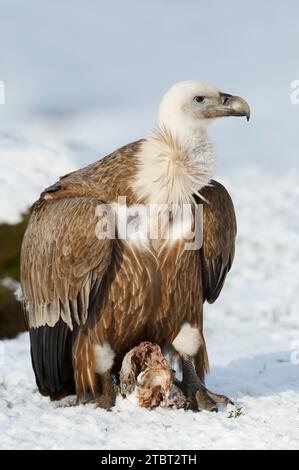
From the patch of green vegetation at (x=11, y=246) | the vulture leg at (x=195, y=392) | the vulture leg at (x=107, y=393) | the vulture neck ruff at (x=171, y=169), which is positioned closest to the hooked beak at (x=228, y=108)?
the vulture neck ruff at (x=171, y=169)

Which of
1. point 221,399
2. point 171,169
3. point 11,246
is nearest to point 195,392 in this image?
point 221,399

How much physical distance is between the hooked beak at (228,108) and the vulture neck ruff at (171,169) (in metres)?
0.21

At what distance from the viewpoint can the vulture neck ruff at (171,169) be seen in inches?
250

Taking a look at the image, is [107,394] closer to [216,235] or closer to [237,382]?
[216,235]

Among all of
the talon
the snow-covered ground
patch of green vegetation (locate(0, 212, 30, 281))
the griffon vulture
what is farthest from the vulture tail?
patch of green vegetation (locate(0, 212, 30, 281))

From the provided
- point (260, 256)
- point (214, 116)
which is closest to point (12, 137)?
point (260, 256)

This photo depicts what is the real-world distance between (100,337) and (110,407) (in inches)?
18.6

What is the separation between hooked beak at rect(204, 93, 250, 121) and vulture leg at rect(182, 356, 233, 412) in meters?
1.70

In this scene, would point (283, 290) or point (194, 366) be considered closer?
point (194, 366)

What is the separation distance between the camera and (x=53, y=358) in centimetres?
665

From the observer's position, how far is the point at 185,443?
581 cm

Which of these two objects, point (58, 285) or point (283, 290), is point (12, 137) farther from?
point (58, 285)

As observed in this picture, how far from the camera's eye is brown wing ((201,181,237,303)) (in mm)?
6598

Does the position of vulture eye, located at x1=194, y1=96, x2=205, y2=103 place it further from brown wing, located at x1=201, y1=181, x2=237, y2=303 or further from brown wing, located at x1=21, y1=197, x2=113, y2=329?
brown wing, located at x1=21, y1=197, x2=113, y2=329
